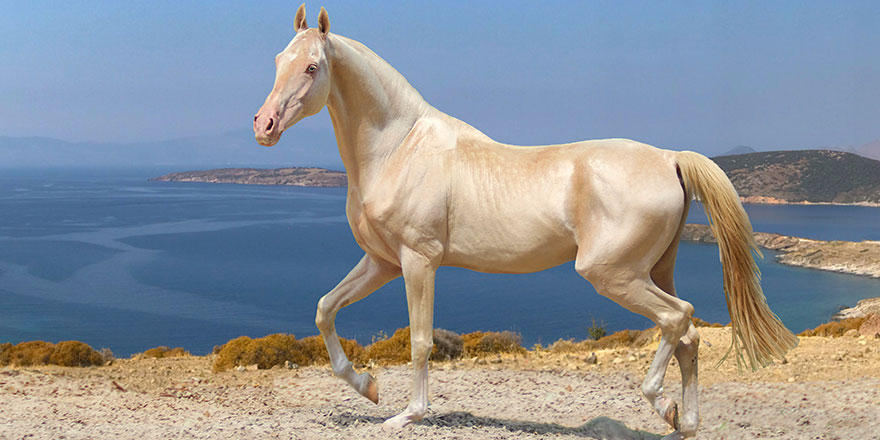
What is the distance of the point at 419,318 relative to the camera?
5477mm

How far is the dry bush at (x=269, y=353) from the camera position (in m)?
10.7

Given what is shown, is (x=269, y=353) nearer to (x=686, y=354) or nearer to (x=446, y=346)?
(x=446, y=346)

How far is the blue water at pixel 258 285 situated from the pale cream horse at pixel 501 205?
44.6 m

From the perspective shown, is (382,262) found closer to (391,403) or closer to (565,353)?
(391,403)

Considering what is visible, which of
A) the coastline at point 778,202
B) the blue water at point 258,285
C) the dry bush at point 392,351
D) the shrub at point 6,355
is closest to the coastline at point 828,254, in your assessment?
the blue water at point 258,285

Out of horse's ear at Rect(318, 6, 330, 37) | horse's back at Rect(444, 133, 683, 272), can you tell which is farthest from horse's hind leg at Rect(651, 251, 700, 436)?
horse's ear at Rect(318, 6, 330, 37)

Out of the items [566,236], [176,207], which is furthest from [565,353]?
[176,207]

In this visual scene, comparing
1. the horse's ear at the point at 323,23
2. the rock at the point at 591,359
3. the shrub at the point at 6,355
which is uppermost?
the horse's ear at the point at 323,23

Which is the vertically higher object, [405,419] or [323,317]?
[323,317]

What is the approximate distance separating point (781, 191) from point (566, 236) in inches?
5069

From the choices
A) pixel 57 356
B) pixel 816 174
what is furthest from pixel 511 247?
pixel 816 174

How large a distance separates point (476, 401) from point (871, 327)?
332 inches

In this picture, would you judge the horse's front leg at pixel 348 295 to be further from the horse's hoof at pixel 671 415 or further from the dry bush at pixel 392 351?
the dry bush at pixel 392 351

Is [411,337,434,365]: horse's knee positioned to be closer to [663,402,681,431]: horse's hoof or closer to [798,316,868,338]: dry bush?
[663,402,681,431]: horse's hoof
